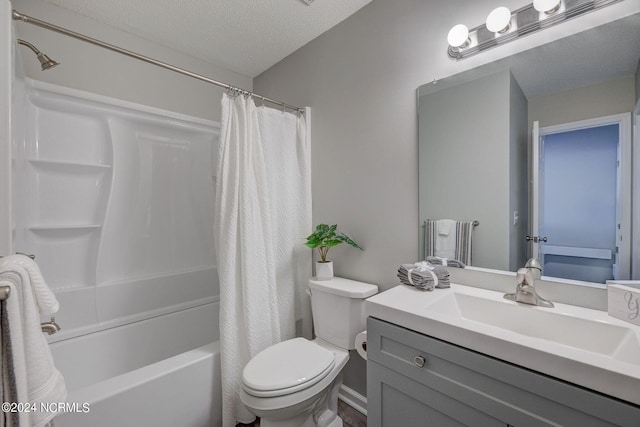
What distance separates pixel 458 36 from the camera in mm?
1252

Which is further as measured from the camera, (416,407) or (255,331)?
(255,331)

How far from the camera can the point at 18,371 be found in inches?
28.1

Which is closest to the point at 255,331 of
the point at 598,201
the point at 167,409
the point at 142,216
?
the point at 167,409

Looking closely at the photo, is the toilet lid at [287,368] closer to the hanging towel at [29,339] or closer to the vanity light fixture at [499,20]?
the hanging towel at [29,339]

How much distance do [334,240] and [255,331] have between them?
70 centimetres

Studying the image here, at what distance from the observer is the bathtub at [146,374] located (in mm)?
1154

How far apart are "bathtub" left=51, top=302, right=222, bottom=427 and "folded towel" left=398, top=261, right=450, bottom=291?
111 centimetres

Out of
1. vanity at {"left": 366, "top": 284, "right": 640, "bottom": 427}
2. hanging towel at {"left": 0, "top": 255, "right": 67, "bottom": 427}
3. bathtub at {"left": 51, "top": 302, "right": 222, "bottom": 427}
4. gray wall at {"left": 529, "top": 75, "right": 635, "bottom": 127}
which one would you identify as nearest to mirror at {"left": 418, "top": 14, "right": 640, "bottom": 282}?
gray wall at {"left": 529, "top": 75, "right": 635, "bottom": 127}

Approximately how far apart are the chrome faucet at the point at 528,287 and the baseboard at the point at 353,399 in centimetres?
114

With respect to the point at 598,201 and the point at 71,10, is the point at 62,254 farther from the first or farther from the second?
the point at 598,201

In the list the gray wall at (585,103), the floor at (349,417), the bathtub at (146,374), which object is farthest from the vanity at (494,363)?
the bathtub at (146,374)

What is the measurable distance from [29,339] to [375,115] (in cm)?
173

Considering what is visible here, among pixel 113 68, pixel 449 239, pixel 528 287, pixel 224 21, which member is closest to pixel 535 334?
pixel 528 287

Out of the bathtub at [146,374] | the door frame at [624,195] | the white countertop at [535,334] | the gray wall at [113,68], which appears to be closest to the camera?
the white countertop at [535,334]
